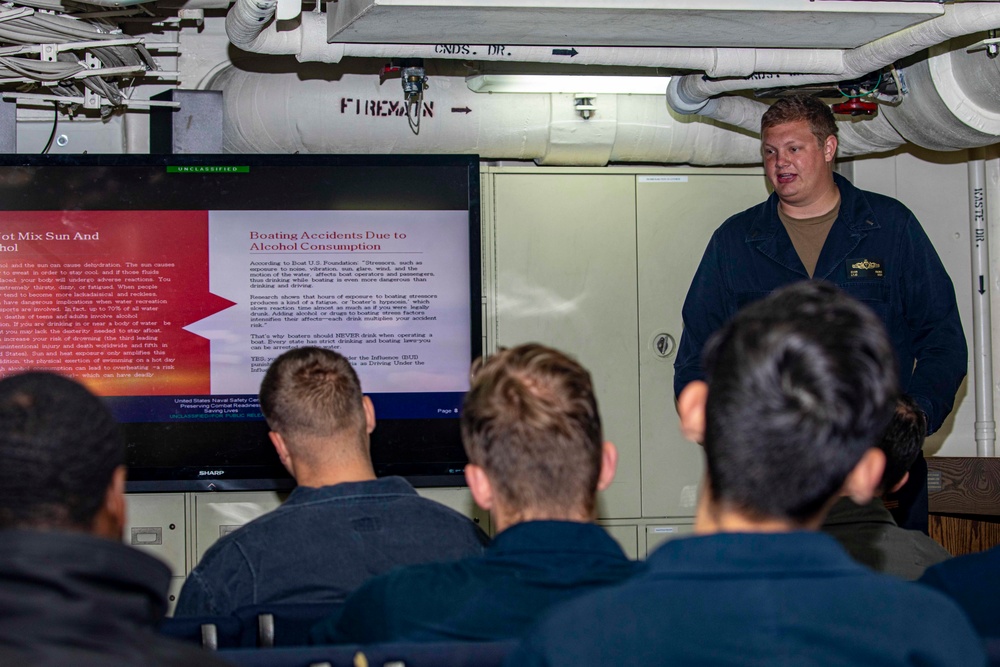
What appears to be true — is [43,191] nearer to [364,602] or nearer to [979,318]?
[364,602]

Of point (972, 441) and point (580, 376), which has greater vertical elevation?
point (580, 376)

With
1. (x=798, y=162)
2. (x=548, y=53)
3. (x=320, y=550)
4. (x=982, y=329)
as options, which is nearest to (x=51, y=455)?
(x=320, y=550)

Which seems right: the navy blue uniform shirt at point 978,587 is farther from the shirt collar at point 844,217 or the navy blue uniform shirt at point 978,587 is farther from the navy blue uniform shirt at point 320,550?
the shirt collar at point 844,217

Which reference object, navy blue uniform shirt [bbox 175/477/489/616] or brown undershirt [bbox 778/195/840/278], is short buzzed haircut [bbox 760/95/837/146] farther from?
navy blue uniform shirt [bbox 175/477/489/616]

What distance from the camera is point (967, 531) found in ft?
11.7

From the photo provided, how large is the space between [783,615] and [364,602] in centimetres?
62

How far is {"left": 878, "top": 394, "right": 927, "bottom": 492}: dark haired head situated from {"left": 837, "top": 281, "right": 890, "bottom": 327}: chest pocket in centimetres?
70

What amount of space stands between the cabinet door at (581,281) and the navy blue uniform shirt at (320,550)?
1.74 m

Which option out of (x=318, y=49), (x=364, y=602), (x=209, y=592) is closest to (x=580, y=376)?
(x=364, y=602)

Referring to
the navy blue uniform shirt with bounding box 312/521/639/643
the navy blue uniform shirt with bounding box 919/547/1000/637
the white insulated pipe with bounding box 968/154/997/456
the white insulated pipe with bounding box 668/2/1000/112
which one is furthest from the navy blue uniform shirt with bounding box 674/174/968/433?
the navy blue uniform shirt with bounding box 312/521/639/643

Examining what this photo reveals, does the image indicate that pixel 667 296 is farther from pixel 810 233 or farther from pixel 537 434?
pixel 537 434

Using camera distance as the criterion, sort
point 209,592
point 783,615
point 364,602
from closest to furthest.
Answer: point 783,615 < point 364,602 < point 209,592

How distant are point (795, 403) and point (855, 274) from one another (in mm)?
2057

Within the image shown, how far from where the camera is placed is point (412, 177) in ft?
11.4
